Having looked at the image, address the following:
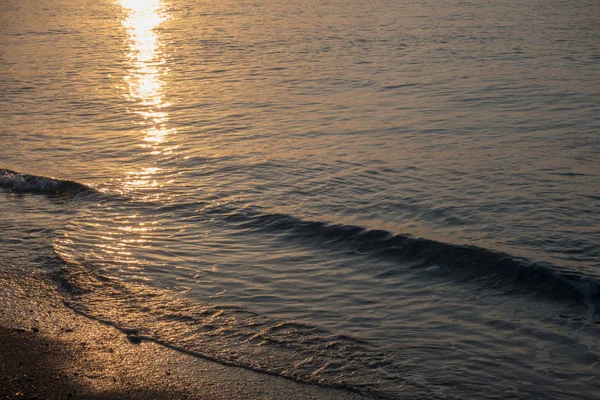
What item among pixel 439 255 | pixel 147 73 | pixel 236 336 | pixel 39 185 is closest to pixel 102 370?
pixel 236 336

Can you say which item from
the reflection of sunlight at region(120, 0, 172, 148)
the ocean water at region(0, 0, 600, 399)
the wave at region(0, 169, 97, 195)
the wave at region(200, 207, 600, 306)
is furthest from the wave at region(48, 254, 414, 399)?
the reflection of sunlight at region(120, 0, 172, 148)

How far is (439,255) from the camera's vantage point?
864 cm

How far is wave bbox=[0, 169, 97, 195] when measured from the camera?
37.6ft

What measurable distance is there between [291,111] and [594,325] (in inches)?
416

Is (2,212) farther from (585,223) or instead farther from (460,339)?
(585,223)

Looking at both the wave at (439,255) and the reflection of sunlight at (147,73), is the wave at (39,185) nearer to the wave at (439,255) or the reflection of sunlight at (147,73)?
the reflection of sunlight at (147,73)

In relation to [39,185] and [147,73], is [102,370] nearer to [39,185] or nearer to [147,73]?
[39,185]

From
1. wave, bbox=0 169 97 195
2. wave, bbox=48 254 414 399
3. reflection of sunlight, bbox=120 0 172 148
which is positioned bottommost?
wave, bbox=48 254 414 399

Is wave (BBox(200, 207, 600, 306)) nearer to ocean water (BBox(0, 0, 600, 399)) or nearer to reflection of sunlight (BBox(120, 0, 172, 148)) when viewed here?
ocean water (BBox(0, 0, 600, 399))

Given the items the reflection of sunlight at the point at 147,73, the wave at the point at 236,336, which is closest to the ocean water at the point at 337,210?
the wave at the point at 236,336

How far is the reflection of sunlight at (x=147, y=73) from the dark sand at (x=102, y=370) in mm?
7340

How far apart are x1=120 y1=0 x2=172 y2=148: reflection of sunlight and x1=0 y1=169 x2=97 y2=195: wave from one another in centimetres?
230

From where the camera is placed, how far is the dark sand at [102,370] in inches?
218

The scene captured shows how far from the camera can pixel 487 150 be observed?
12883 mm
